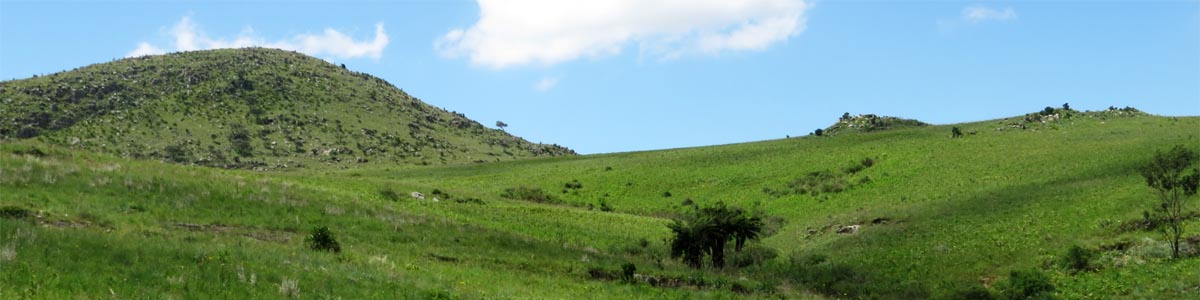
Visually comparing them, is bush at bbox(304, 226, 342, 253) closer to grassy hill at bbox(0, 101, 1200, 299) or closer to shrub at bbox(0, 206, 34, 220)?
grassy hill at bbox(0, 101, 1200, 299)

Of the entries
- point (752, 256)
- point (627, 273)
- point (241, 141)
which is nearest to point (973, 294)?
point (752, 256)

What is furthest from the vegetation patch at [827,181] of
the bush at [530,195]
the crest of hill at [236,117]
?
the crest of hill at [236,117]

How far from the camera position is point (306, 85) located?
6781 inches

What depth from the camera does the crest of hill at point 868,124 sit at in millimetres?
134750

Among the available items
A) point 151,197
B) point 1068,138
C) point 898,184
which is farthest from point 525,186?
point 1068,138

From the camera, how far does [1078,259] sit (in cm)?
3472

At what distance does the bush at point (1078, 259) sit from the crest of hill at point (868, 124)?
9943 centimetres

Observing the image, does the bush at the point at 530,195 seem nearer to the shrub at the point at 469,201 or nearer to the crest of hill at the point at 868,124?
the shrub at the point at 469,201

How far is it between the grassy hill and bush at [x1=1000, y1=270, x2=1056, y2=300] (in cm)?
68

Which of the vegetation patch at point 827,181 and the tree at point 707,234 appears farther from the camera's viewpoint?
the vegetation patch at point 827,181

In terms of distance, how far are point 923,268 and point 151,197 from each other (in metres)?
38.6

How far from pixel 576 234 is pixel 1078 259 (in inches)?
1049

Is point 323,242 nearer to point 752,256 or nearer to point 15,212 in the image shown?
point 15,212

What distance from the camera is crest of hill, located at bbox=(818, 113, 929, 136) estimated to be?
13475 centimetres
